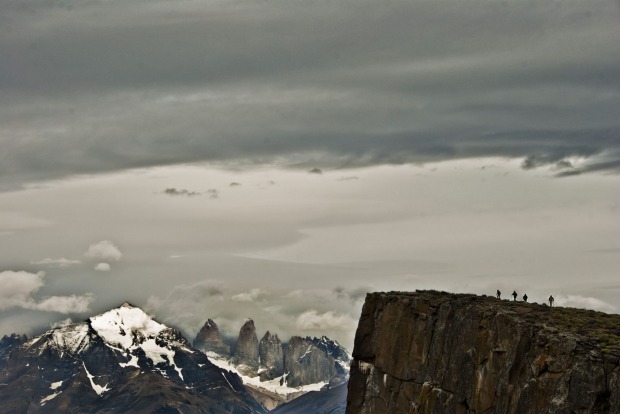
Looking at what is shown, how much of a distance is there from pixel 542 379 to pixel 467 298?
5094 cm

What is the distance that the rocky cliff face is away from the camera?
10100cm

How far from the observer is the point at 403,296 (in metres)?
180

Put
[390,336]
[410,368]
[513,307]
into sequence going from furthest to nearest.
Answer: [390,336] → [410,368] → [513,307]

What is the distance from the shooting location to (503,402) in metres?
122

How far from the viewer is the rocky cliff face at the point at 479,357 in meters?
101

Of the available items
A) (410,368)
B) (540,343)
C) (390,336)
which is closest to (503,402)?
(540,343)

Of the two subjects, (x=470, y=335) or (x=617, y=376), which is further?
(x=470, y=335)

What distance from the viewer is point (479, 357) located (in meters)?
136

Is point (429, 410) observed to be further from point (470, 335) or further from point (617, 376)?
point (617, 376)

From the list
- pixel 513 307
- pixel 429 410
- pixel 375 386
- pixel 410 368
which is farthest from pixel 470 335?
pixel 375 386

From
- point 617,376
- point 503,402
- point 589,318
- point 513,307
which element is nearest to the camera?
point 617,376

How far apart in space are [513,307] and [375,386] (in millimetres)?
49194

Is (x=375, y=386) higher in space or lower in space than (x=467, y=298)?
lower

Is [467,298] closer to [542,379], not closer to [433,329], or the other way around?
[433,329]
